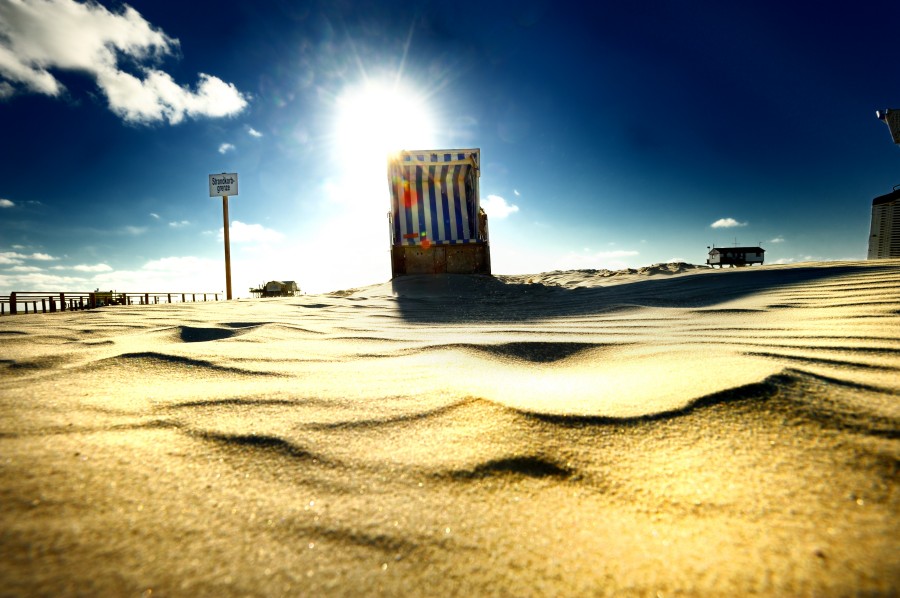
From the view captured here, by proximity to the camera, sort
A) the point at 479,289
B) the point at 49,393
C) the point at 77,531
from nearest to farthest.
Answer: the point at 77,531, the point at 49,393, the point at 479,289

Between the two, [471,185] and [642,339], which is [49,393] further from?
[471,185]

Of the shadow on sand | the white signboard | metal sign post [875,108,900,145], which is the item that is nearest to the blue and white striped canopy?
the shadow on sand

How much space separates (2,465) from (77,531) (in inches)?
13.8

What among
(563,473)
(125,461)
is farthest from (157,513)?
(563,473)

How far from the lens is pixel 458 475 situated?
82cm

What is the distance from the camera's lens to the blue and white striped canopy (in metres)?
9.42

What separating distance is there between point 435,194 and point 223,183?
30.4 feet

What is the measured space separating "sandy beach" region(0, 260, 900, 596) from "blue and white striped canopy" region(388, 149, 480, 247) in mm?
7922

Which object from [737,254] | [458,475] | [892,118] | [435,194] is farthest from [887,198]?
[458,475]

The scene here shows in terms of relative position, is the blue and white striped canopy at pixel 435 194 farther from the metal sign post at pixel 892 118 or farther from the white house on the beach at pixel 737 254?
the white house on the beach at pixel 737 254

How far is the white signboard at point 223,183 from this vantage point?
558 inches

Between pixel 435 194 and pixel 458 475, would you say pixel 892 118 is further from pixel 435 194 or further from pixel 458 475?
pixel 458 475

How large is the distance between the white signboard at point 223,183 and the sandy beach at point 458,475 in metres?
14.5

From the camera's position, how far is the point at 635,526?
67cm
